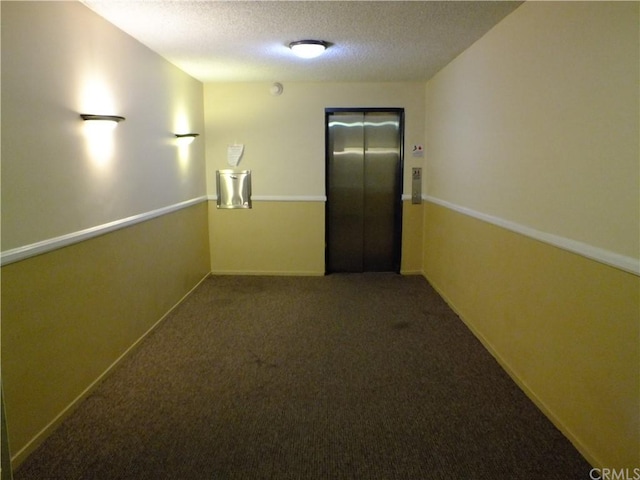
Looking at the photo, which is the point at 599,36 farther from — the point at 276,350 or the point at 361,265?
the point at 361,265

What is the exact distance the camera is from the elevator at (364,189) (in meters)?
5.57

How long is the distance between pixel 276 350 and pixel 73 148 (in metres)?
2.00

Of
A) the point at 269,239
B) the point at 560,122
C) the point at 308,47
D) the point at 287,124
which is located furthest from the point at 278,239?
the point at 560,122

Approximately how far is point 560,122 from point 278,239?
3830 millimetres

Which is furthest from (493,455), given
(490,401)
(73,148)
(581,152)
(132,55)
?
(132,55)

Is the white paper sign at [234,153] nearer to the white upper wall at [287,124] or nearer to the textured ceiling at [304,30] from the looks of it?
the white upper wall at [287,124]

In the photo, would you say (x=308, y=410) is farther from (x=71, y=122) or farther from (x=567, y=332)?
(x=71, y=122)

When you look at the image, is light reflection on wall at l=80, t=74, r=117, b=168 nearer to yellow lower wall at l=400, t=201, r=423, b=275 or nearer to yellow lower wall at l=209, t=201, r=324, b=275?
yellow lower wall at l=209, t=201, r=324, b=275

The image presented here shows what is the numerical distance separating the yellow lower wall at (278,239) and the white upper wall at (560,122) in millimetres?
1892

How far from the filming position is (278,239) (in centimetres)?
575

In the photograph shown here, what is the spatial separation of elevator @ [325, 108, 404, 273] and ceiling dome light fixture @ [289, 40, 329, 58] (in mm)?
1798

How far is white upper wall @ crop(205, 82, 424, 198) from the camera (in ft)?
17.9

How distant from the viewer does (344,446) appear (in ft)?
7.75

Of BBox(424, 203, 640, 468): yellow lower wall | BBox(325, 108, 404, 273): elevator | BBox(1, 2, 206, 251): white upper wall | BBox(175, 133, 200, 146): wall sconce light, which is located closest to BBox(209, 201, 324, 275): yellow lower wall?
BBox(325, 108, 404, 273): elevator
